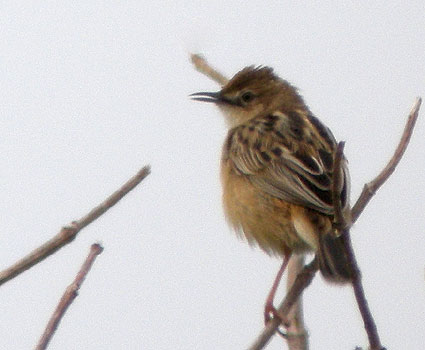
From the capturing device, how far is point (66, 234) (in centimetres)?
323

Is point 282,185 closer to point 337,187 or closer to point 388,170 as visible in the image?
point 388,170

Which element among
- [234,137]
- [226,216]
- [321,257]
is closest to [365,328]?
[321,257]

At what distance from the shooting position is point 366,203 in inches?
210

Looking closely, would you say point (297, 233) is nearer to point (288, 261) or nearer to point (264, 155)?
point (288, 261)

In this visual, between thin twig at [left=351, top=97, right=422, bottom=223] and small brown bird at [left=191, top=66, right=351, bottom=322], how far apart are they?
167 mm

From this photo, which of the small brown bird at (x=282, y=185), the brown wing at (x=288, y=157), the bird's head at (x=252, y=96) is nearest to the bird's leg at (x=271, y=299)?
the small brown bird at (x=282, y=185)

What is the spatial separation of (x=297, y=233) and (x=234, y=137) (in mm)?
1470

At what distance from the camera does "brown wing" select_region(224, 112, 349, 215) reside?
233 inches

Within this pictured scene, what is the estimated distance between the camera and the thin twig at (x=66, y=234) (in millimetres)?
3135

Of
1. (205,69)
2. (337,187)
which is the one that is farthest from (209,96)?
(337,187)

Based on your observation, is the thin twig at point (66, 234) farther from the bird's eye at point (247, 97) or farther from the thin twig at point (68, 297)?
the bird's eye at point (247, 97)

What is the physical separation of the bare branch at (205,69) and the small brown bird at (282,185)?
0.23 m

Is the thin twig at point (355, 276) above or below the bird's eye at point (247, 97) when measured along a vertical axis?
below

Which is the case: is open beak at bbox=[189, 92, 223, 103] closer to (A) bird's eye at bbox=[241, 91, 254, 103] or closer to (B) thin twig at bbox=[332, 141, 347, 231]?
(A) bird's eye at bbox=[241, 91, 254, 103]
